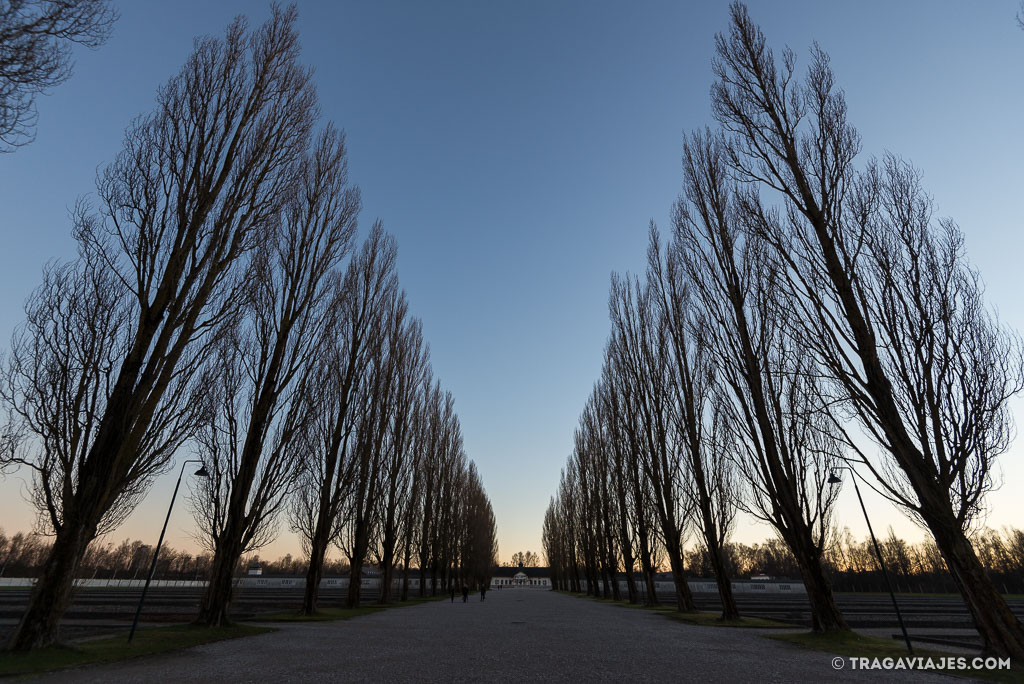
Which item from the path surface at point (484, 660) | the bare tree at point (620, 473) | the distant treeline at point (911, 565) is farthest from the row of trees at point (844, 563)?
the path surface at point (484, 660)

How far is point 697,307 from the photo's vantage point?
1738cm

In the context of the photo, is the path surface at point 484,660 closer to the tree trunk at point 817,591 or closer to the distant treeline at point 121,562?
the tree trunk at point 817,591

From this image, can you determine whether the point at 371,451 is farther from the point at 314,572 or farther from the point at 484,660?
the point at 484,660

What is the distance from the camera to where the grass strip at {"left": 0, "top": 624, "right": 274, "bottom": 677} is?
6.97 meters

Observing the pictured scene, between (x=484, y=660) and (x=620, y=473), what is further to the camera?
(x=620, y=473)

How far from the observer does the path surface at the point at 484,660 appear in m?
7.15

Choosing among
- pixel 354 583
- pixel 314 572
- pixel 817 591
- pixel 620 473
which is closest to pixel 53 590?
pixel 314 572

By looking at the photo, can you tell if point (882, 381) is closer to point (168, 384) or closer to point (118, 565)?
point (168, 384)

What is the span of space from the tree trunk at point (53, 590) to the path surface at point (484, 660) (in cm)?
151

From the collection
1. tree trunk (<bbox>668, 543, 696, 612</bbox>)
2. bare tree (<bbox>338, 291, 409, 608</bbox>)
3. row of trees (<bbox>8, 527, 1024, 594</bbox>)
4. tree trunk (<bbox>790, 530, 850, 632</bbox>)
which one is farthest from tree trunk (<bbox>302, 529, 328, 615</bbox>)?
row of trees (<bbox>8, 527, 1024, 594</bbox>)

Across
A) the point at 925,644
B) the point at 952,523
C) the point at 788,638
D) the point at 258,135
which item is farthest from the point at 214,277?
the point at 925,644

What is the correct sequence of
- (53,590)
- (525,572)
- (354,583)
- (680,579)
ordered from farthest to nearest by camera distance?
(525,572) < (354,583) < (680,579) < (53,590)

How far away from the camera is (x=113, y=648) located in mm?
9000

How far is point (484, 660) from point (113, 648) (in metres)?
7.21
